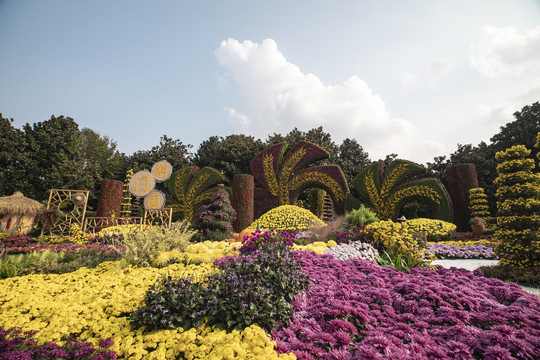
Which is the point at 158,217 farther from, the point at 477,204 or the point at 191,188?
the point at 477,204

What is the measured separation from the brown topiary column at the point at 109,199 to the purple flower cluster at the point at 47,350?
536 inches

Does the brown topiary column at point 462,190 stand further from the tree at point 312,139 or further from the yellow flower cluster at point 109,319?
the yellow flower cluster at point 109,319

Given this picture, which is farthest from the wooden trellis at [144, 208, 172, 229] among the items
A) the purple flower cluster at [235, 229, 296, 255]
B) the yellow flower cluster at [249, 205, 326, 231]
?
the purple flower cluster at [235, 229, 296, 255]

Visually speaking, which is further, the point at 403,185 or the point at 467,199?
the point at 467,199

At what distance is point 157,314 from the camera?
2312 millimetres

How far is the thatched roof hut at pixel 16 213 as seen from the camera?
44.6 ft

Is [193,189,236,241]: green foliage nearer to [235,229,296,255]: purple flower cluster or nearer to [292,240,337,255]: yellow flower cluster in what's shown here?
[292,240,337,255]: yellow flower cluster

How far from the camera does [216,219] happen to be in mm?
10727

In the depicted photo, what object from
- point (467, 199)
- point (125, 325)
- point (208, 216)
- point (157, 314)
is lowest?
point (125, 325)

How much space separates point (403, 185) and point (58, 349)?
1300 centimetres

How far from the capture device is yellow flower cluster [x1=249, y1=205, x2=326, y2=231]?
10297 mm

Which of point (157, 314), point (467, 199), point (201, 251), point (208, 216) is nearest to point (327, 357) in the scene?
point (157, 314)

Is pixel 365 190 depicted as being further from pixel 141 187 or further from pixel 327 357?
pixel 327 357

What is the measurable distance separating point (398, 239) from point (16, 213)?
19.5 m
